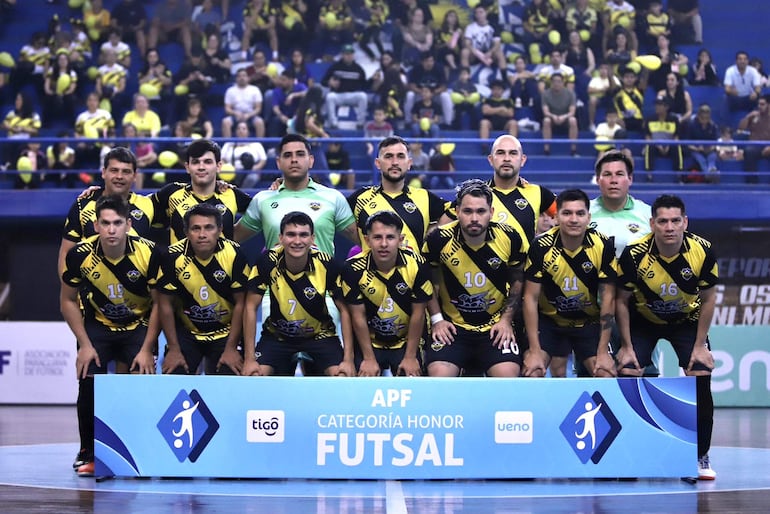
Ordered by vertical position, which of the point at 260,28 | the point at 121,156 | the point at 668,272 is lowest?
the point at 668,272

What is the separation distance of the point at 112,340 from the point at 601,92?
12745 mm

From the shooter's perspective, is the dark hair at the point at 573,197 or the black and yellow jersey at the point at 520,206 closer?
the dark hair at the point at 573,197

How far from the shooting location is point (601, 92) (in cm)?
2052

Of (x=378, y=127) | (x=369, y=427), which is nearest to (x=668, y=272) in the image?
(x=369, y=427)

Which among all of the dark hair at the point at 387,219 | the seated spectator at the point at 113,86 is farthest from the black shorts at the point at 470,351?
the seated spectator at the point at 113,86

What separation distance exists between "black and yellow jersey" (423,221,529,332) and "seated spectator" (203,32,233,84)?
482 inches

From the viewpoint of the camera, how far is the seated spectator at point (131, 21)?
22109 mm

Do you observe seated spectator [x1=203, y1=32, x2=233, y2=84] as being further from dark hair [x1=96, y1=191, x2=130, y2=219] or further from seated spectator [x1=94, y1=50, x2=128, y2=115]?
dark hair [x1=96, y1=191, x2=130, y2=219]

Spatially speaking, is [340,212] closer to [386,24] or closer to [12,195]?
[12,195]

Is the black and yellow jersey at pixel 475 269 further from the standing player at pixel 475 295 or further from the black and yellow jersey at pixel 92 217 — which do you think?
the black and yellow jersey at pixel 92 217

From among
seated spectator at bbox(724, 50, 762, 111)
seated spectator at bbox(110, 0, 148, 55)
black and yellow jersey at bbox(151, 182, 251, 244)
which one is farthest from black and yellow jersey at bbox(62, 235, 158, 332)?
seated spectator at bbox(724, 50, 762, 111)

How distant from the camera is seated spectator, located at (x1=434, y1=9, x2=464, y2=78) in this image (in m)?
21.2

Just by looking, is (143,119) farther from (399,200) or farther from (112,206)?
(112,206)

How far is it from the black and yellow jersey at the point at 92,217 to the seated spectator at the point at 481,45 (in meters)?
11.6
